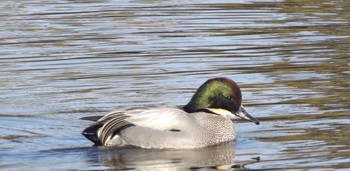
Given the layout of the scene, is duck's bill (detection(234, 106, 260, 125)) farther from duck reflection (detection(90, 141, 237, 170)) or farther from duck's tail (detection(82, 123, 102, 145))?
duck's tail (detection(82, 123, 102, 145))

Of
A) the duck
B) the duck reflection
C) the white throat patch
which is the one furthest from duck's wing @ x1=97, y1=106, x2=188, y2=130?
the white throat patch

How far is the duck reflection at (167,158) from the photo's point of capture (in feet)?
39.6

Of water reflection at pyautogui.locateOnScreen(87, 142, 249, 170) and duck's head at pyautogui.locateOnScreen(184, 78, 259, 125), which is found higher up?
duck's head at pyautogui.locateOnScreen(184, 78, 259, 125)

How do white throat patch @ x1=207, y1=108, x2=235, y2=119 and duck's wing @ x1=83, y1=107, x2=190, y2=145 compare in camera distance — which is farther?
white throat patch @ x1=207, y1=108, x2=235, y2=119

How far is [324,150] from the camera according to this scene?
12.4m

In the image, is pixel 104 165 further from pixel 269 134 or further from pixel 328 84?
pixel 328 84

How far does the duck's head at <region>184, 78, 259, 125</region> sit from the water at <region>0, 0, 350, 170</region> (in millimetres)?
354

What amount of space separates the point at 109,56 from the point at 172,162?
6407mm

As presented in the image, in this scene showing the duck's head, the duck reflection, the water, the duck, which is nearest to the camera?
the duck reflection

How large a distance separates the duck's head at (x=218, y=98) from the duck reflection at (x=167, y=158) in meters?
0.38

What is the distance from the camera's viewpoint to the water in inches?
496

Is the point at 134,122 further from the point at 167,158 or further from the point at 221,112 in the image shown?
the point at 221,112

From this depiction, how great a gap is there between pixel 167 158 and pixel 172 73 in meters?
4.44

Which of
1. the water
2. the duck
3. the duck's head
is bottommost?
the water
